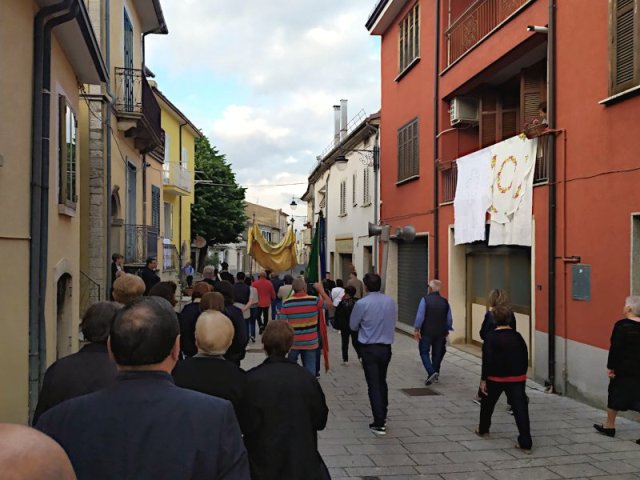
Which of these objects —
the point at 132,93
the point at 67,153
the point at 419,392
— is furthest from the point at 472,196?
the point at 132,93

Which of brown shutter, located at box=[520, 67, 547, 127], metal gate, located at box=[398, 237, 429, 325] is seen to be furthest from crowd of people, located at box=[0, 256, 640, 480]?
metal gate, located at box=[398, 237, 429, 325]

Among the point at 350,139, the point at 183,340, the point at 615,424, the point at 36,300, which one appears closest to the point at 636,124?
the point at 615,424

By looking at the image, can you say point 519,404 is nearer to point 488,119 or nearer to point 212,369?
point 212,369

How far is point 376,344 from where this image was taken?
7.29 meters

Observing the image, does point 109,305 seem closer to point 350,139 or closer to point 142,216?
point 142,216

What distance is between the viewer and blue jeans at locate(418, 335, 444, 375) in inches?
388

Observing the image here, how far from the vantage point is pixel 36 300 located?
661cm

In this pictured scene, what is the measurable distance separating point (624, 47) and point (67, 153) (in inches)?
→ 301

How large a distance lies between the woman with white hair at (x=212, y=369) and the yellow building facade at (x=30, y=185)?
3047 mm

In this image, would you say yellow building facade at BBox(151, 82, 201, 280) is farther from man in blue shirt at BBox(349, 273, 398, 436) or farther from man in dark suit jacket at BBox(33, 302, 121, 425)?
man in dark suit jacket at BBox(33, 302, 121, 425)

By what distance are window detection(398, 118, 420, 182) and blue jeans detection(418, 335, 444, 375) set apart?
288 inches

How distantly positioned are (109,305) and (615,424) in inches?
251

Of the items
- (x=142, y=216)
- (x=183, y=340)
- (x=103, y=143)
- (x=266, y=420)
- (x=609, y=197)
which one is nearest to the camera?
(x=266, y=420)

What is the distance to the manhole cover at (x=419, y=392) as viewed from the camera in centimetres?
936
